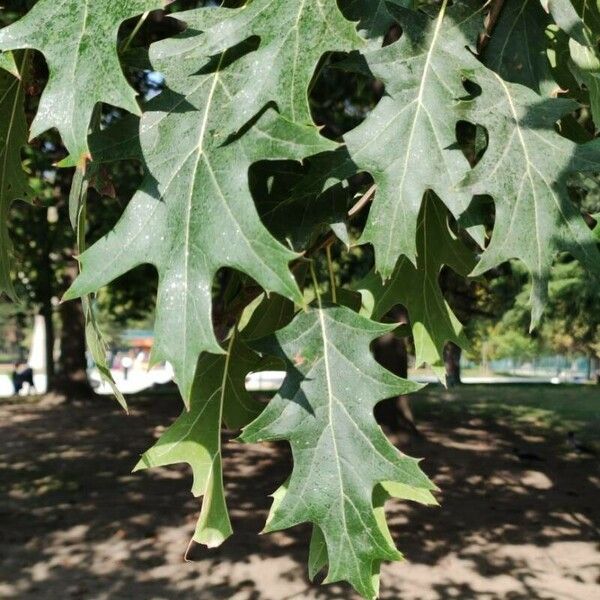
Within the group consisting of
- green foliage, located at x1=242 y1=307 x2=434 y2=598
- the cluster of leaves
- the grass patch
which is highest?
the cluster of leaves

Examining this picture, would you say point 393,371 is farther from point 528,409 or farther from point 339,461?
point 339,461

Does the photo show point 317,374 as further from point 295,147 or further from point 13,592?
point 13,592

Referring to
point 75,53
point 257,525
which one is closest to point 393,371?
point 257,525

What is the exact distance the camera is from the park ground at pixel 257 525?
19.7ft

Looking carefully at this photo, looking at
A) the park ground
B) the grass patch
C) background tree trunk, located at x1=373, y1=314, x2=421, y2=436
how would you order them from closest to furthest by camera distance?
the park ground < background tree trunk, located at x1=373, y1=314, x2=421, y2=436 < the grass patch

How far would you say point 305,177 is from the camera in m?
1.40

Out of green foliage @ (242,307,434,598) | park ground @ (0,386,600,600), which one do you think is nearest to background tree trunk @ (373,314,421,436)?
park ground @ (0,386,600,600)

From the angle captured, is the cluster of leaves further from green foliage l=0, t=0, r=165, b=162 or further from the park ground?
the park ground

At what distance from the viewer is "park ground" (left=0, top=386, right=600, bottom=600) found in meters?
6.00

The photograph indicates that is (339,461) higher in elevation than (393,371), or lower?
higher

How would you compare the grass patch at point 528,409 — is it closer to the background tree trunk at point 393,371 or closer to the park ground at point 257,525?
the park ground at point 257,525

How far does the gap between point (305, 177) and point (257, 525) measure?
635 centimetres

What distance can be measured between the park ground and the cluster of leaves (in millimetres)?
4562

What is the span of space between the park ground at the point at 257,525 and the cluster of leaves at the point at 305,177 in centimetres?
456
